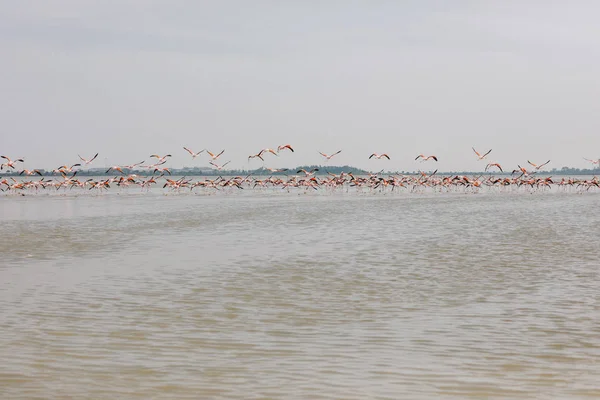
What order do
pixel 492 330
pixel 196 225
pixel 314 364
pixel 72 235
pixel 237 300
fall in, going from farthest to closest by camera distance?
pixel 196 225 < pixel 72 235 < pixel 237 300 < pixel 492 330 < pixel 314 364

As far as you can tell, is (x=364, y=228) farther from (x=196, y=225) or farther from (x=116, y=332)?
(x=116, y=332)

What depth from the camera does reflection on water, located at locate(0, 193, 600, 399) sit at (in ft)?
25.1

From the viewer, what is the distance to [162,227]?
29703mm

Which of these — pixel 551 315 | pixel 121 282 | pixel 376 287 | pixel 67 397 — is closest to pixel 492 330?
pixel 551 315

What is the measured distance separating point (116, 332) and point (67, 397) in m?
2.73

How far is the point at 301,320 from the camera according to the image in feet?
35.1

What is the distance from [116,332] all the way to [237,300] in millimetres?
2853

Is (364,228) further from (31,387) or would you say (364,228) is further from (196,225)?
(31,387)

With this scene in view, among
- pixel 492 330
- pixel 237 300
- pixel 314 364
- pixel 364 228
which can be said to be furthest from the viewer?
pixel 364 228

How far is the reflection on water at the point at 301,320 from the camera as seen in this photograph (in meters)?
7.64

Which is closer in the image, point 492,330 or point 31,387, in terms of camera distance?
point 31,387

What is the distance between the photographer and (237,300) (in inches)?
491

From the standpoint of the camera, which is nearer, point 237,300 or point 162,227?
point 237,300

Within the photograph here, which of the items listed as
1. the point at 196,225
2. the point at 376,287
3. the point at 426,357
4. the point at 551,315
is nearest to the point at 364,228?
the point at 196,225
